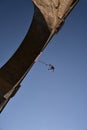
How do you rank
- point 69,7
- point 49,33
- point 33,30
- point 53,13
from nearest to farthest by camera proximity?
point 69,7 → point 53,13 → point 49,33 → point 33,30

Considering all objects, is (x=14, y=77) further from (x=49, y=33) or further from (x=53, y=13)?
(x=53, y=13)

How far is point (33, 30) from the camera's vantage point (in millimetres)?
5094

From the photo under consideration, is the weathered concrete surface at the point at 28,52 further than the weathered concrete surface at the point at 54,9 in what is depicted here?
Yes

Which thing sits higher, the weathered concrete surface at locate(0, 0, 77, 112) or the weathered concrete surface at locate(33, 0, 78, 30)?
the weathered concrete surface at locate(33, 0, 78, 30)

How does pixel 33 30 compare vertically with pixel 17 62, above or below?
above

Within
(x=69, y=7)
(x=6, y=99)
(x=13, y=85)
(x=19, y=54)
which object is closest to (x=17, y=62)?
(x=19, y=54)

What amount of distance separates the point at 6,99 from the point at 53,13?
7.30 ft

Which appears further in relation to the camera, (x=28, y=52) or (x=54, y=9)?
(x=28, y=52)

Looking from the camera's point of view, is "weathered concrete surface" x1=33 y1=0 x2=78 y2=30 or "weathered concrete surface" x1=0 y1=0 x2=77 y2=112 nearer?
"weathered concrete surface" x1=33 y1=0 x2=78 y2=30

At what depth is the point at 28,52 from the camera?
531cm

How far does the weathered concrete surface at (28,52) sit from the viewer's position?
177 inches

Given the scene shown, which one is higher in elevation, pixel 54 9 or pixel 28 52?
pixel 54 9

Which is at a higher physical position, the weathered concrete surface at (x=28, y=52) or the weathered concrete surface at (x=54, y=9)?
the weathered concrete surface at (x=54, y=9)

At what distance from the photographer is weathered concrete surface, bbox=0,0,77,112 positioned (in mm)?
4508
